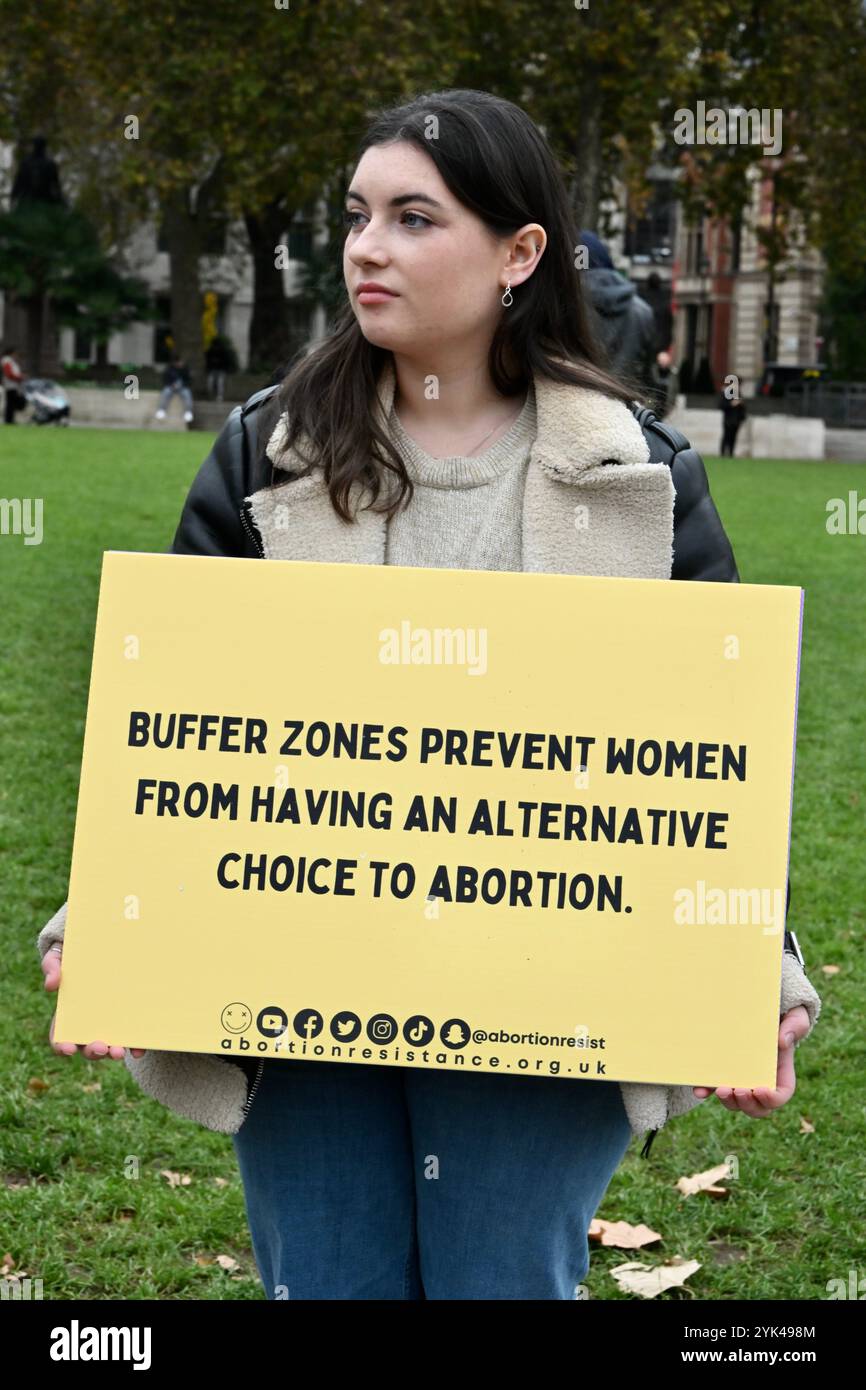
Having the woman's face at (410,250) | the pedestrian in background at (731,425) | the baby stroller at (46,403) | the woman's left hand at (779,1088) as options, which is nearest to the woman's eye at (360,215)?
the woman's face at (410,250)

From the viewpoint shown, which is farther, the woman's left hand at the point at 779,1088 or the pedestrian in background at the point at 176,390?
the pedestrian in background at the point at 176,390

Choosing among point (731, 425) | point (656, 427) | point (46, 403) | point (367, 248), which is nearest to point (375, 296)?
point (367, 248)

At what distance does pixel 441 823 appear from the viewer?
230 cm

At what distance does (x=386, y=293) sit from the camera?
2.36 metres

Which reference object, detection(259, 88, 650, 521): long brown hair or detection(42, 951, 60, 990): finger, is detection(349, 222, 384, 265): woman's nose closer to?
detection(259, 88, 650, 521): long brown hair

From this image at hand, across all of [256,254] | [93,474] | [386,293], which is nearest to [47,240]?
[256,254]

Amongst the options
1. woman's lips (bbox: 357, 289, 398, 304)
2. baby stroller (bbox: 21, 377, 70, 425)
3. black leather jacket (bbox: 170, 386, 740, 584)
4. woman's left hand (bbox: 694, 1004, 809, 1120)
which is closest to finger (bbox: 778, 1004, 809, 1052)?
woman's left hand (bbox: 694, 1004, 809, 1120)

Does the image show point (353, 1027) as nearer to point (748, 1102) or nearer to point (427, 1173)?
point (427, 1173)

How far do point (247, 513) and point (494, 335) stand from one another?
16.0 inches

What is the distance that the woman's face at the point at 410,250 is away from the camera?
7.72 feet

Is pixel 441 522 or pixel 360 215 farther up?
pixel 360 215

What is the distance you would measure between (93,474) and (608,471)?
19505mm

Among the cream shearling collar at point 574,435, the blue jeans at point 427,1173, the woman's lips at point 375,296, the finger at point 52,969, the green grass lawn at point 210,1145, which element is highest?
the woman's lips at point 375,296

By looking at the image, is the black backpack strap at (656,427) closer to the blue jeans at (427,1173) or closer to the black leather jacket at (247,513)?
the black leather jacket at (247,513)
